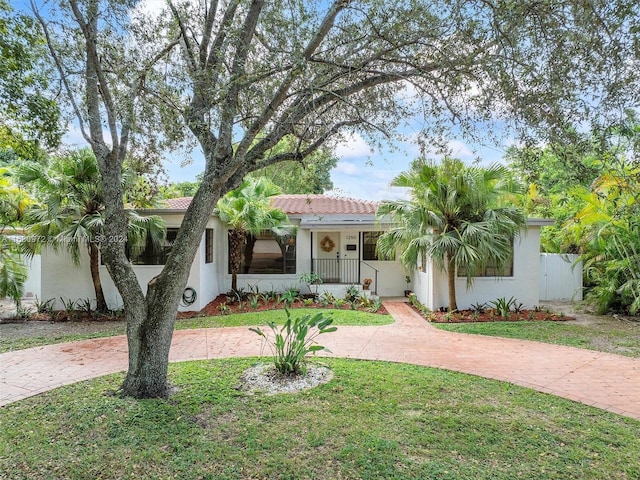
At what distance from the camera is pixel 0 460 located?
375 cm

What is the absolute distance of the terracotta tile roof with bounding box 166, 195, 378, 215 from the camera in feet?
47.3

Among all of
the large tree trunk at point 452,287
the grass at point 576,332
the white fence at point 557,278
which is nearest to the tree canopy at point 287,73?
the grass at point 576,332

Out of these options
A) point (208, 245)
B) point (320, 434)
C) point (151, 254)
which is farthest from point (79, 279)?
point (320, 434)

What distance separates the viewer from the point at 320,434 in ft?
13.9

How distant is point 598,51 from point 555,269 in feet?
37.1

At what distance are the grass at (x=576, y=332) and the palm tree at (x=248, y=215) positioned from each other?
584cm

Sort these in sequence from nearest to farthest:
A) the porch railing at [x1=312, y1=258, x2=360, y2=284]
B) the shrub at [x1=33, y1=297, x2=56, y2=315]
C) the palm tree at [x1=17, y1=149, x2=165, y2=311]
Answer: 1. the palm tree at [x1=17, y1=149, x2=165, y2=311]
2. the shrub at [x1=33, y1=297, x2=56, y2=315]
3. the porch railing at [x1=312, y1=258, x2=360, y2=284]

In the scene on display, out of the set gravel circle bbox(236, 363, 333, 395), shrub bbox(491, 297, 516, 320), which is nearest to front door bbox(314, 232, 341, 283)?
shrub bbox(491, 297, 516, 320)

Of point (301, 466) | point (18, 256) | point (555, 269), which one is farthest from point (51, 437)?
point (555, 269)

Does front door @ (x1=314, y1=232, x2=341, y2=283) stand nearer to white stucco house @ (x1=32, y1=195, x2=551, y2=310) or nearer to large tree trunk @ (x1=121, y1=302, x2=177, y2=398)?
white stucco house @ (x1=32, y1=195, x2=551, y2=310)

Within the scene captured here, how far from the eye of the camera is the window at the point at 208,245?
1230cm

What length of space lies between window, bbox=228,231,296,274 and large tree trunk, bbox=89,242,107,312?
416 centimetres

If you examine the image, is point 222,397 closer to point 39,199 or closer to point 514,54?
point 514,54

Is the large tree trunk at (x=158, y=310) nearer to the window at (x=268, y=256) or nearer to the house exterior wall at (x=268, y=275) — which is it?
the house exterior wall at (x=268, y=275)
